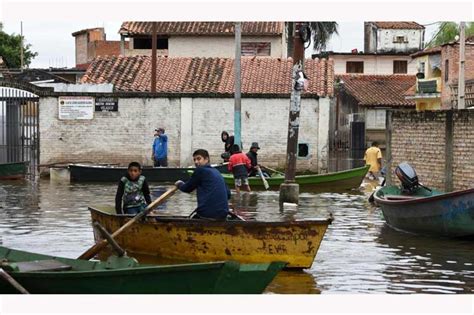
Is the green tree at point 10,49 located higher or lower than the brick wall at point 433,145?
higher

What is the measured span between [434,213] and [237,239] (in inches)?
193

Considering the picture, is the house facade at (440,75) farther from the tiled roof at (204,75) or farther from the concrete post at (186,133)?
the concrete post at (186,133)

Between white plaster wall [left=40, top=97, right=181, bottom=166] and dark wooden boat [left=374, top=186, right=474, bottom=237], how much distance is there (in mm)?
16612

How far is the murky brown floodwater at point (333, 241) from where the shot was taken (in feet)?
42.1

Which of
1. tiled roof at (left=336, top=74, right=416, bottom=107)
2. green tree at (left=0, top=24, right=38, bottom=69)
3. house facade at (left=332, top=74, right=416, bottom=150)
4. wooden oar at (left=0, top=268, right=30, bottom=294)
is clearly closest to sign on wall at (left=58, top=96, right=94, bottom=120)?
house facade at (left=332, top=74, right=416, bottom=150)

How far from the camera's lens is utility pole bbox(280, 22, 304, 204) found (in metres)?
21.6

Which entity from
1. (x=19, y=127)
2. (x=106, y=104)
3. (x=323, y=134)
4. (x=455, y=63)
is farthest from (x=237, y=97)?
(x=455, y=63)

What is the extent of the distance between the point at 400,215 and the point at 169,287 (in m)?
8.74

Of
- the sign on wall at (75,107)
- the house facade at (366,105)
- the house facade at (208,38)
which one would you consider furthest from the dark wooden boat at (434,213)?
the house facade at (366,105)

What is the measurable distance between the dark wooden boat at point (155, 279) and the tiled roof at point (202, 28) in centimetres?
3898

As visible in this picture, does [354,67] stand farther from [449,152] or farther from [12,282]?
[12,282]

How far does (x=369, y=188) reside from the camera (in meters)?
28.9

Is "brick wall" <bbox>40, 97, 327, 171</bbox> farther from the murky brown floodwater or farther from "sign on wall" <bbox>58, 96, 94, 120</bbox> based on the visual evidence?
the murky brown floodwater

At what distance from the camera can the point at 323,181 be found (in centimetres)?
2747
